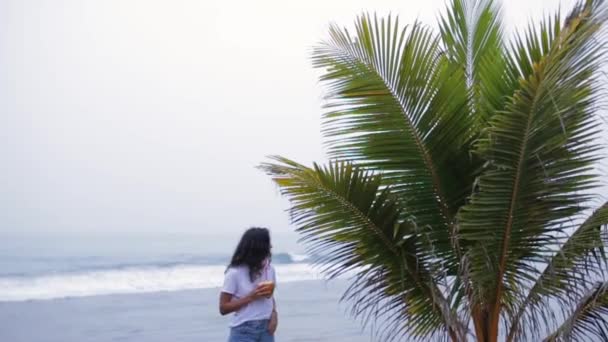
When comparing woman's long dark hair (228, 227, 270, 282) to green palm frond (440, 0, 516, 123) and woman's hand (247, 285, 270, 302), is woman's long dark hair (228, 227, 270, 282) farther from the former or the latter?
green palm frond (440, 0, 516, 123)

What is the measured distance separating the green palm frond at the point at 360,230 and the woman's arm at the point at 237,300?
0.48 meters

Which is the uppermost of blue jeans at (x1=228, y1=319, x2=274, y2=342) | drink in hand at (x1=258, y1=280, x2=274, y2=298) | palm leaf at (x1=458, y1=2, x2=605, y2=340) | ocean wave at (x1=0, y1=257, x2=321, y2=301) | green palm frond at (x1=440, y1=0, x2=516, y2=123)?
green palm frond at (x1=440, y1=0, x2=516, y2=123)

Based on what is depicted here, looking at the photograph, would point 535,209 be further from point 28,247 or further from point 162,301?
point 28,247

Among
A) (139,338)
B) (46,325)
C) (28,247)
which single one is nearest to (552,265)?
(139,338)

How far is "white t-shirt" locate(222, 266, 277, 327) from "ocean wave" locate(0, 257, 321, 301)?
1777 cm

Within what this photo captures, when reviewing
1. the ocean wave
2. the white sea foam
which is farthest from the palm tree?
the ocean wave

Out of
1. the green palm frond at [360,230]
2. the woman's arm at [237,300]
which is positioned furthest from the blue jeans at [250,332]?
the green palm frond at [360,230]

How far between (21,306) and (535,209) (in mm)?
17089

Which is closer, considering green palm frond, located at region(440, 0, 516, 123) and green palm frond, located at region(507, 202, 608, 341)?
green palm frond, located at region(507, 202, 608, 341)

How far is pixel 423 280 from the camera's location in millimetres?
4793

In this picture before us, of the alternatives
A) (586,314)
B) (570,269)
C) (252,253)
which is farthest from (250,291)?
(586,314)

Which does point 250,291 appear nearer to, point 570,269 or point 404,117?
point 404,117

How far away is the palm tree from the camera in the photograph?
4.30 metres

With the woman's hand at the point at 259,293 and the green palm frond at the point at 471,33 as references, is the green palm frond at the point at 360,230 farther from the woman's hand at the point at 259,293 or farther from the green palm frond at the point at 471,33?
the green palm frond at the point at 471,33
